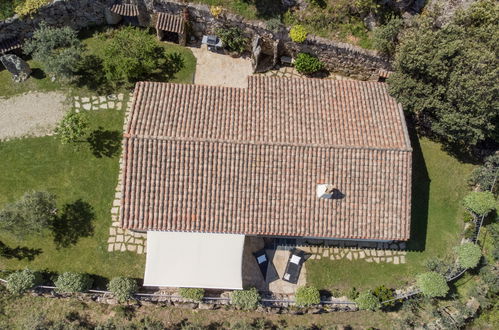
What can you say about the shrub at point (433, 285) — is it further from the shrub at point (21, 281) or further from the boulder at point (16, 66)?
the boulder at point (16, 66)

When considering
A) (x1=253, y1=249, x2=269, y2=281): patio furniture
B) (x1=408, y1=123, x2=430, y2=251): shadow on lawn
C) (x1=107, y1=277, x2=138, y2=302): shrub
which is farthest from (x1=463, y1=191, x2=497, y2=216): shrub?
(x1=107, y1=277, x2=138, y2=302): shrub

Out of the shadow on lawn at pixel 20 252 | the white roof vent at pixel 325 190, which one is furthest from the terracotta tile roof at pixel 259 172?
the shadow on lawn at pixel 20 252

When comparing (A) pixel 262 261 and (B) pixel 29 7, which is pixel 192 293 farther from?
(B) pixel 29 7

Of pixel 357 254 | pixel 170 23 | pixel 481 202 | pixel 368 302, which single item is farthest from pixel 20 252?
pixel 481 202

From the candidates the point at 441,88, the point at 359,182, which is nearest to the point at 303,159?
the point at 359,182

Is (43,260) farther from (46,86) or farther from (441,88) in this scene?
(441,88)
